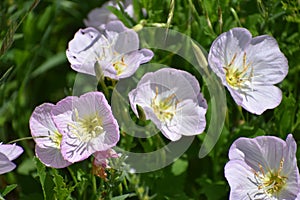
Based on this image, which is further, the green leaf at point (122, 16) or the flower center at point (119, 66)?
the green leaf at point (122, 16)

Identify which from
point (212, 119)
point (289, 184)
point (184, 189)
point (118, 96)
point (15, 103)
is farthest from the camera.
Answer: point (15, 103)

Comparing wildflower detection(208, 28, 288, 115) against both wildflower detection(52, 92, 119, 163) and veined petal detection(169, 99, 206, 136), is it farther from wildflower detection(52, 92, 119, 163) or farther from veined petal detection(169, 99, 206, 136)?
wildflower detection(52, 92, 119, 163)

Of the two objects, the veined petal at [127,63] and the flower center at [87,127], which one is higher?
the veined petal at [127,63]

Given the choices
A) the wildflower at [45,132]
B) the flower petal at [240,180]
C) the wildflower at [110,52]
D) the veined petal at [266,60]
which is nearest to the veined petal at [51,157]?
the wildflower at [45,132]

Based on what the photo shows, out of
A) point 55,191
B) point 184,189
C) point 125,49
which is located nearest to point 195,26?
point 125,49

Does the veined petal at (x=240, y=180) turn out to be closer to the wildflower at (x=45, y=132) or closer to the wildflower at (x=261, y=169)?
the wildflower at (x=261, y=169)

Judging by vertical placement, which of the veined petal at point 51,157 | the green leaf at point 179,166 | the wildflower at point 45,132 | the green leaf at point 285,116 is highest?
the wildflower at point 45,132

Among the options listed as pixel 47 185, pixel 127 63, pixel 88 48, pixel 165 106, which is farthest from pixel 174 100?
pixel 47 185

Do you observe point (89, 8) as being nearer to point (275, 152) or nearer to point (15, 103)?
point (15, 103)
